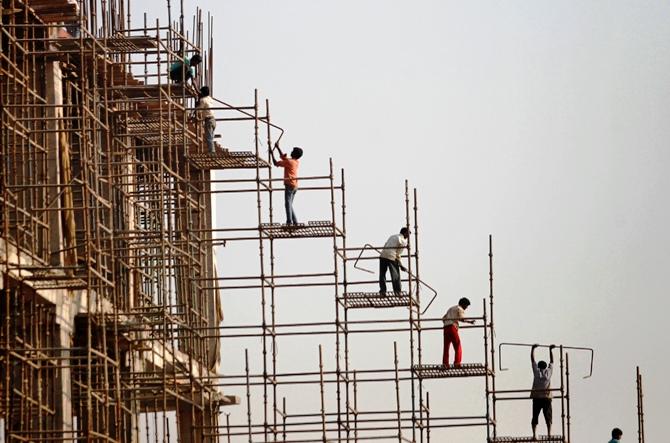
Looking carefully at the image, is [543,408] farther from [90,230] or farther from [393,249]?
[90,230]

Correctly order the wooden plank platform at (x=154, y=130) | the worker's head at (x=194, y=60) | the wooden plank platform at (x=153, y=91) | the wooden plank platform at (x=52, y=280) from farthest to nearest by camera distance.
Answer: the wooden plank platform at (x=154, y=130)
the worker's head at (x=194, y=60)
the wooden plank platform at (x=153, y=91)
the wooden plank platform at (x=52, y=280)

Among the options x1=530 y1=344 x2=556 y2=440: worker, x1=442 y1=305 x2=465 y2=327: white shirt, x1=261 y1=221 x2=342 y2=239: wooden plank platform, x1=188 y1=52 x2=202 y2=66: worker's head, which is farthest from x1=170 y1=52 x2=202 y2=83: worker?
x1=530 y1=344 x2=556 y2=440: worker

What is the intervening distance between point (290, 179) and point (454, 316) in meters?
3.72

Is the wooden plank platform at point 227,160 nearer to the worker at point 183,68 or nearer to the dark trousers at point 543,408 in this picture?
the worker at point 183,68

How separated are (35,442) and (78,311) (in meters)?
3.49

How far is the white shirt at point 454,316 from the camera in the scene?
42.8 metres

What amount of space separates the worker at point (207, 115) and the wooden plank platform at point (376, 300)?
3760mm

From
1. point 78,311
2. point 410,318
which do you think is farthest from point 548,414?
point 78,311

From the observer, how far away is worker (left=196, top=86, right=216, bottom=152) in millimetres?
44656

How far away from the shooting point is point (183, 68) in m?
43.6

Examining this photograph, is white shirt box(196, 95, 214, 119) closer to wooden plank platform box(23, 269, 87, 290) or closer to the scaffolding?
the scaffolding

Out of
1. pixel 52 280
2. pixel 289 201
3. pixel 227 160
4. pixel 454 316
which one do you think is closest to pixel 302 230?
pixel 289 201

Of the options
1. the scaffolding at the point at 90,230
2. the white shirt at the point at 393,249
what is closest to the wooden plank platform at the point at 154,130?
the scaffolding at the point at 90,230

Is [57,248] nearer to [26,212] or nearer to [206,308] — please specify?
[26,212]
